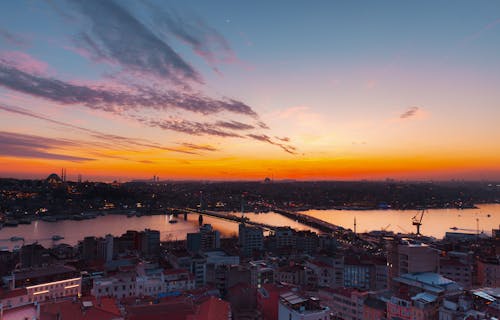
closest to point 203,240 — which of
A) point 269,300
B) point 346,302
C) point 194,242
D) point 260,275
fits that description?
point 194,242

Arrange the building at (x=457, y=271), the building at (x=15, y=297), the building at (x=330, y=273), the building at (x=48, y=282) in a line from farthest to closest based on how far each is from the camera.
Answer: the building at (x=457, y=271) → the building at (x=330, y=273) → the building at (x=48, y=282) → the building at (x=15, y=297)

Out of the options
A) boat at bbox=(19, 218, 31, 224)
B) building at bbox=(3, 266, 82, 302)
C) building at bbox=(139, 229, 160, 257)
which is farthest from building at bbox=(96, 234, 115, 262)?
boat at bbox=(19, 218, 31, 224)

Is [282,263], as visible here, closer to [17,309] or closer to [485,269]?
[485,269]

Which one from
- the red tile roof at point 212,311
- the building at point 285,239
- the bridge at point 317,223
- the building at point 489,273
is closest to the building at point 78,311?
the red tile roof at point 212,311

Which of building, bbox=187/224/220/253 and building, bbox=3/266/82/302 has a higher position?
building, bbox=3/266/82/302

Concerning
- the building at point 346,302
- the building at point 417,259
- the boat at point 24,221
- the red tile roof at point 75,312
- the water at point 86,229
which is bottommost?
the water at point 86,229

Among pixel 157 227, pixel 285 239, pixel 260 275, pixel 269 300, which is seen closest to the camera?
pixel 269 300

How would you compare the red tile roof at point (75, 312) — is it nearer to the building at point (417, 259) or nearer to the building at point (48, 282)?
the building at point (48, 282)

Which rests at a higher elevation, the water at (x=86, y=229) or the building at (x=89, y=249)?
the building at (x=89, y=249)

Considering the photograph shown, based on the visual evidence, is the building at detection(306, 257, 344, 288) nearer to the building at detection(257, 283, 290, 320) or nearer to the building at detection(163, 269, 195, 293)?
the building at detection(257, 283, 290, 320)

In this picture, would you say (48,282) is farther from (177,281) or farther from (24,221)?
(24,221)
